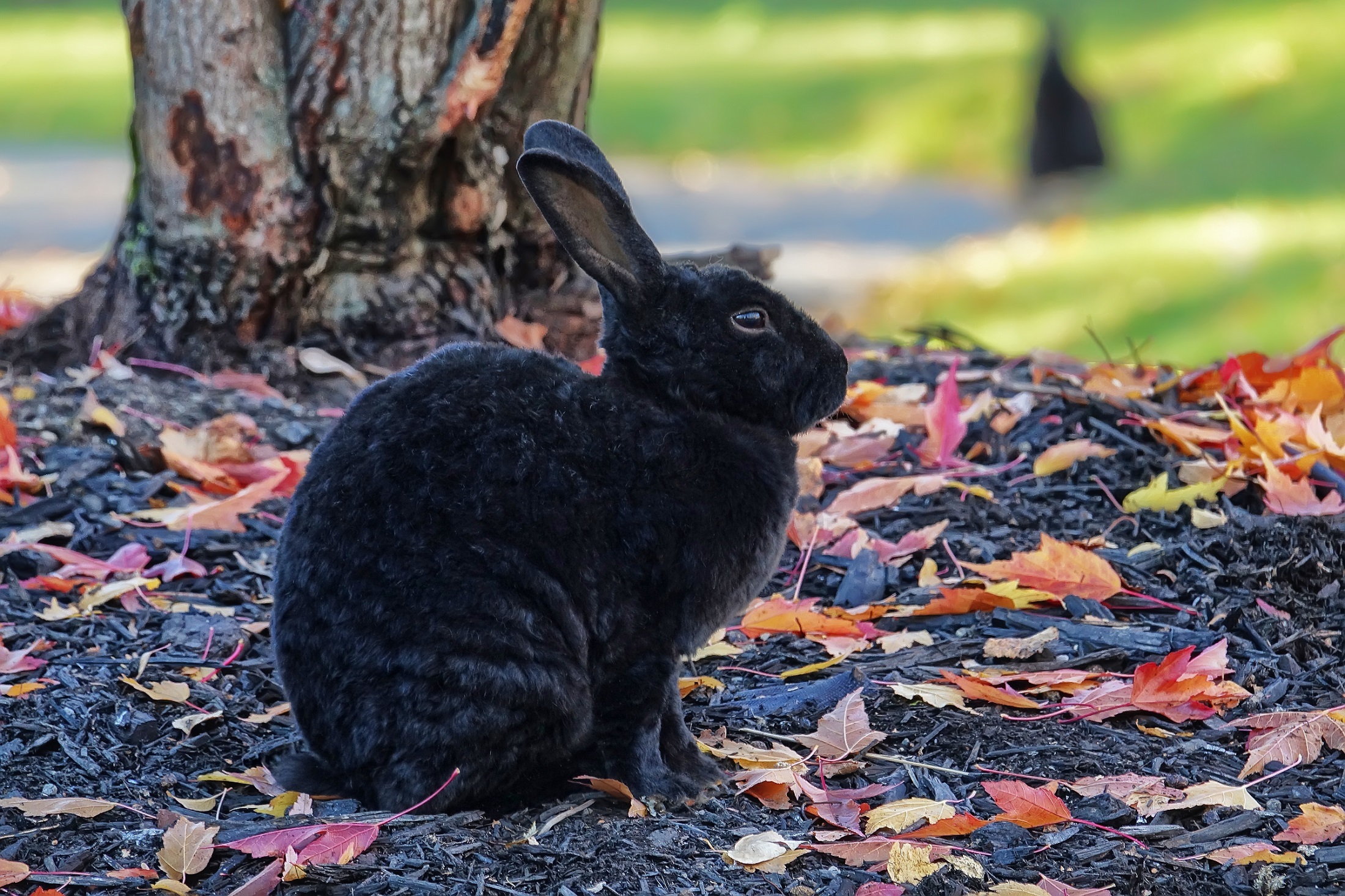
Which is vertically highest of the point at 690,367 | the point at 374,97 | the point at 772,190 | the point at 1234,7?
the point at 1234,7

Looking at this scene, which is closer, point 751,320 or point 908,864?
point 908,864

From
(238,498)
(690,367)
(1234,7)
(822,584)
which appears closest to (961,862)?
(690,367)

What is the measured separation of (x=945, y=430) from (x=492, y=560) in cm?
225

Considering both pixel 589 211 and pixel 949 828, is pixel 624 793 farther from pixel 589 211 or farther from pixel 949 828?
pixel 589 211

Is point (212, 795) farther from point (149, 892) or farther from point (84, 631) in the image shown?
point (84, 631)

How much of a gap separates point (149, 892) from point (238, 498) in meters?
1.92

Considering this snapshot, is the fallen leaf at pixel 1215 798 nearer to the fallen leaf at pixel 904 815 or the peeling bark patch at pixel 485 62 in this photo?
the fallen leaf at pixel 904 815

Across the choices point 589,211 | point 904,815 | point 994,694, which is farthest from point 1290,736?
point 589,211

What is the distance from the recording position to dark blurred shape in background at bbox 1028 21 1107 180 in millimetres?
14320

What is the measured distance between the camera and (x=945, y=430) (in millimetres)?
4684

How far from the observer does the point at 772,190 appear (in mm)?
17031

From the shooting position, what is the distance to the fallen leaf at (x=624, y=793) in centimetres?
294

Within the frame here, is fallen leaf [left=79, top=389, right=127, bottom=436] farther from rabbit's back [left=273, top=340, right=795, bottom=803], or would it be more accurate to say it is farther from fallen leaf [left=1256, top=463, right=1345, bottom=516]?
fallen leaf [left=1256, top=463, right=1345, bottom=516]

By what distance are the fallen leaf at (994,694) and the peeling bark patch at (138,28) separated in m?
3.74
